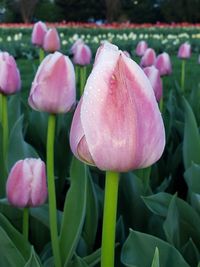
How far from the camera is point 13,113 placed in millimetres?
2246

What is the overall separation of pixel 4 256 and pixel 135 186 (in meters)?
0.53

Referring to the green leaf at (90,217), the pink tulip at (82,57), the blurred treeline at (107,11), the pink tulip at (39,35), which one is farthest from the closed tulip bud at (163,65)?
the blurred treeline at (107,11)

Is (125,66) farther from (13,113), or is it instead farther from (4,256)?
(13,113)

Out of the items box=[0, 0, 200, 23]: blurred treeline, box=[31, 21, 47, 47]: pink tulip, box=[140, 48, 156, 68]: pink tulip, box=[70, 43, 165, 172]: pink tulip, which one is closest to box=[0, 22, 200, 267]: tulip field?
box=[70, 43, 165, 172]: pink tulip

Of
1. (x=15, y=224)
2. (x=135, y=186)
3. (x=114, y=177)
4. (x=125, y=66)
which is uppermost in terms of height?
(x=125, y=66)

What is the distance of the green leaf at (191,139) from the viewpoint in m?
1.75

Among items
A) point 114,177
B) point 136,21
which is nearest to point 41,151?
point 114,177

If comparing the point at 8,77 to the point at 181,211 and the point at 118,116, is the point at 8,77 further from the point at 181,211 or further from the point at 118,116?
the point at 118,116

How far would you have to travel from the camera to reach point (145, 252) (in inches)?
46.9

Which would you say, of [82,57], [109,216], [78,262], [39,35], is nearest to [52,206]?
[78,262]

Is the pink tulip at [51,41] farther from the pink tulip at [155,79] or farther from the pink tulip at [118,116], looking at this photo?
the pink tulip at [118,116]

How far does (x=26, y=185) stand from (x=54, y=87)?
226 millimetres

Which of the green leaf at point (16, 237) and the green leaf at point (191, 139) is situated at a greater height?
the green leaf at point (191, 139)

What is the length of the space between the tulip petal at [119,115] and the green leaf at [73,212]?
1.30ft
